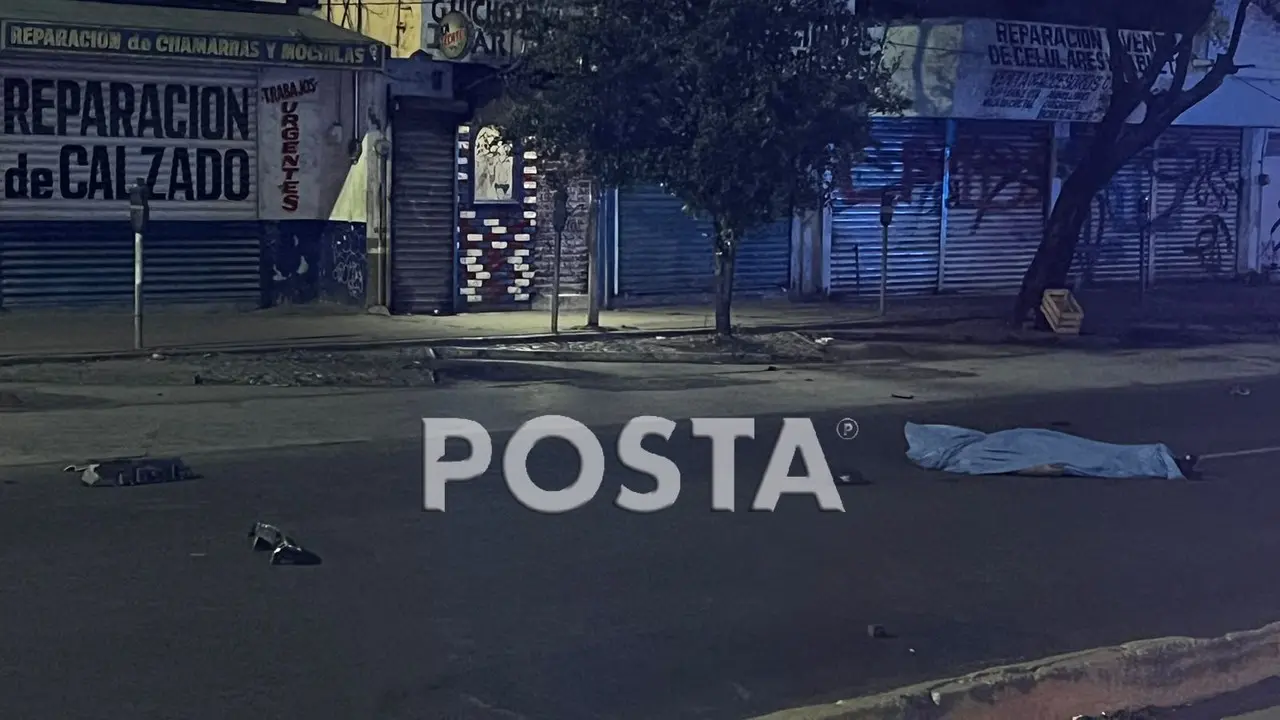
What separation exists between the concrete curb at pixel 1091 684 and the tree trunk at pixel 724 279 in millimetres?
12079

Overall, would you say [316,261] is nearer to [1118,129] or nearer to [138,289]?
[138,289]

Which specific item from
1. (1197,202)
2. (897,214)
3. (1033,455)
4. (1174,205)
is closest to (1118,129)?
(897,214)

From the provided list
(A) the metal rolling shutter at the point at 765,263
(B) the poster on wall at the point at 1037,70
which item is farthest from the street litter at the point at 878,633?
(B) the poster on wall at the point at 1037,70

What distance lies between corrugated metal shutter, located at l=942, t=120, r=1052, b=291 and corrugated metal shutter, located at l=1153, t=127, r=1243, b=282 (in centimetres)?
283

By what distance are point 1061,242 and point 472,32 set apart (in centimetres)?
822

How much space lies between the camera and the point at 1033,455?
11562mm

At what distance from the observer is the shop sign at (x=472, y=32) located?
19094 mm

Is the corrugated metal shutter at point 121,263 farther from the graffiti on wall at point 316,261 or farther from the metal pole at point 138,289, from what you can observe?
the metal pole at point 138,289

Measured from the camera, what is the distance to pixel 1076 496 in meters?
10.6

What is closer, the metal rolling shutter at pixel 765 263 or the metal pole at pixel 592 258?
the metal pole at pixel 592 258

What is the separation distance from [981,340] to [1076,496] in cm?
1000

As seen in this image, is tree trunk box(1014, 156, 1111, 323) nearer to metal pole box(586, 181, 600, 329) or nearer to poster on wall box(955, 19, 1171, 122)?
poster on wall box(955, 19, 1171, 122)

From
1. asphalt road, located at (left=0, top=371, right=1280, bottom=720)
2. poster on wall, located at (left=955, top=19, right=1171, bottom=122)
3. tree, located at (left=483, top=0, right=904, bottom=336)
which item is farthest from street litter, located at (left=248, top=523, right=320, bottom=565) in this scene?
poster on wall, located at (left=955, top=19, right=1171, bottom=122)

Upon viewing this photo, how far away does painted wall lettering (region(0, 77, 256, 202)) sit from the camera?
1852 centimetres
